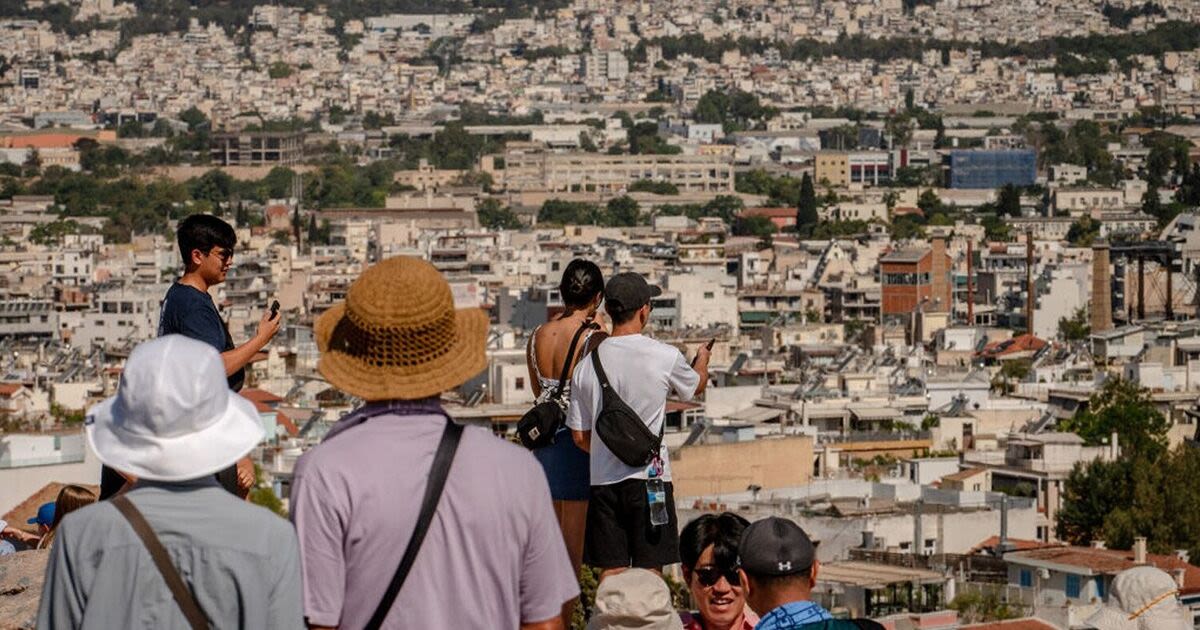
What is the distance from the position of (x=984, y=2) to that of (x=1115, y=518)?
382 feet

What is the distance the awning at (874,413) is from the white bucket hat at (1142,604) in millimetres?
24973

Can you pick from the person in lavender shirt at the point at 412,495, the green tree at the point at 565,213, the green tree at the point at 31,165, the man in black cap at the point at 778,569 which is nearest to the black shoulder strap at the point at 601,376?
the man in black cap at the point at 778,569

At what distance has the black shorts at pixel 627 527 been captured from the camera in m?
5.66

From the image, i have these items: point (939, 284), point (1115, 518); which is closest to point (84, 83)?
point (939, 284)

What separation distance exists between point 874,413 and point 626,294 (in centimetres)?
2499

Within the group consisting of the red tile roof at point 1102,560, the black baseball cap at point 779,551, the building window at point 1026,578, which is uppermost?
the black baseball cap at point 779,551

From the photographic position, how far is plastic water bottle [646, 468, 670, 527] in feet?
18.6

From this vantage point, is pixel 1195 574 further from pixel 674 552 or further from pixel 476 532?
pixel 476 532

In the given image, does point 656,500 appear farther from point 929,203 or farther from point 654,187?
point 654,187

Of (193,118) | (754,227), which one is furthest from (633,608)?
(193,118)

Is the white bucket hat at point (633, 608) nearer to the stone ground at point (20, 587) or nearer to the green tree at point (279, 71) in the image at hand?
the stone ground at point (20, 587)

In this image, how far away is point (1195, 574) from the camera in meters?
16.4

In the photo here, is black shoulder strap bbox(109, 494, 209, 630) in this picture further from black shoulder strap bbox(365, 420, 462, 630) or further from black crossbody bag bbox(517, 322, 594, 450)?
black crossbody bag bbox(517, 322, 594, 450)

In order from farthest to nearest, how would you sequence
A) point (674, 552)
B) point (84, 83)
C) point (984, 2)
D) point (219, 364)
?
1. point (984, 2)
2. point (84, 83)
3. point (674, 552)
4. point (219, 364)
